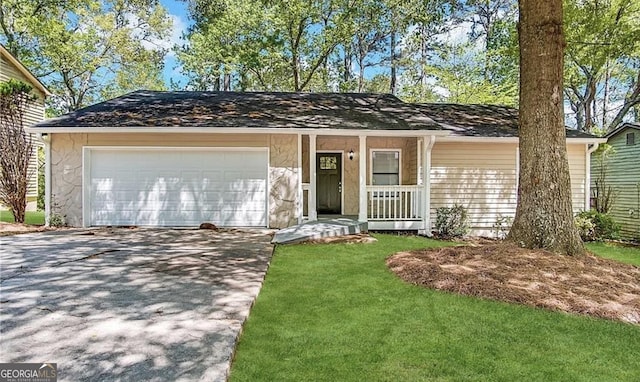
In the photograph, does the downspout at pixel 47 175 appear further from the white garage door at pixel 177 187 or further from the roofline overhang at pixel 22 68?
the roofline overhang at pixel 22 68

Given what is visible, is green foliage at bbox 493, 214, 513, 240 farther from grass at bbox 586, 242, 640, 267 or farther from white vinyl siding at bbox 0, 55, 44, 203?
white vinyl siding at bbox 0, 55, 44, 203

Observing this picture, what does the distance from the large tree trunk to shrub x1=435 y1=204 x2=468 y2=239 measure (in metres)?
4.08

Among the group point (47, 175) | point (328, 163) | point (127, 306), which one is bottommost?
point (127, 306)

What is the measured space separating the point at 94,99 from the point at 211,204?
20577mm

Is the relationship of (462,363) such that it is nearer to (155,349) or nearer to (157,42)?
(155,349)

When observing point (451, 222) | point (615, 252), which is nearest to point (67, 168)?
point (451, 222)

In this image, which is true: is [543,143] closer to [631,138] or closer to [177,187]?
[177,187]

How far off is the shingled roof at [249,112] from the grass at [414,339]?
18.8 ft

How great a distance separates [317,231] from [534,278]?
14.4ft

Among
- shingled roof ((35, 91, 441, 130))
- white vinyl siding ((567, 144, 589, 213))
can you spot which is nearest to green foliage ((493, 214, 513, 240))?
white vinyl siding ((567, 144, 589, 213))

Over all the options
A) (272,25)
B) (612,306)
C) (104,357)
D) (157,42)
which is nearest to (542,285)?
(612,306)

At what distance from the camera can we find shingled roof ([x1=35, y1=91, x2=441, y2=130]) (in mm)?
9562

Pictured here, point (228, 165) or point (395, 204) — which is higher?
point (228, 165)

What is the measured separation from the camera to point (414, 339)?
129 inches
